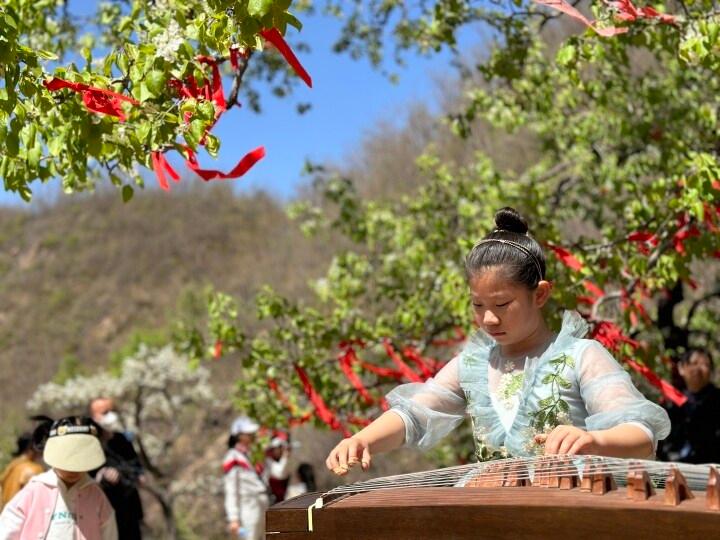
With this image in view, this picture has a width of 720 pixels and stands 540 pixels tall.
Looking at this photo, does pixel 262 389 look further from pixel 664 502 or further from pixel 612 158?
pixel 664 502

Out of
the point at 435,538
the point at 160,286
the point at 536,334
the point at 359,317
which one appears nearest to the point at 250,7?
the point at 536,334

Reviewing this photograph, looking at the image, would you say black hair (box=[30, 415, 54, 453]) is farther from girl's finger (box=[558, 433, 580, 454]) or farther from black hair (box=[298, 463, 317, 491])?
black hair (box=[298, 463, 317, 491])

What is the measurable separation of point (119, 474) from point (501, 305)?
3616 millimetres

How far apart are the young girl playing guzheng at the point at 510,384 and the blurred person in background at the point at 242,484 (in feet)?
21.1

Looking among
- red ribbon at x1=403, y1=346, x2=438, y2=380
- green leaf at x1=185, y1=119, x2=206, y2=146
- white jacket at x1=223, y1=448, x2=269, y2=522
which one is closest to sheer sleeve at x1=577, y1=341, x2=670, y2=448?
green leaf at x1=185, y1=119, x2=206, y2=146

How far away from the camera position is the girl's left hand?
7.57 ft

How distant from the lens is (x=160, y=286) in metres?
40.8

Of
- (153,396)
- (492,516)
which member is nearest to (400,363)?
(492,516)

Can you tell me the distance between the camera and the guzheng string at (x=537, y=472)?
2109 millimetres

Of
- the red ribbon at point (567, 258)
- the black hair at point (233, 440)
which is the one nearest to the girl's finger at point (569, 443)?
the red ribbon at point (567, 258)

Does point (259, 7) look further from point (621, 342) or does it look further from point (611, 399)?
point (621, 342)

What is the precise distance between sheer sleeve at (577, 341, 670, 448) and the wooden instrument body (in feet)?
1.11

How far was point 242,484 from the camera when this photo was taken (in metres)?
9.74

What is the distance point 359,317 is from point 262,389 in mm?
822
